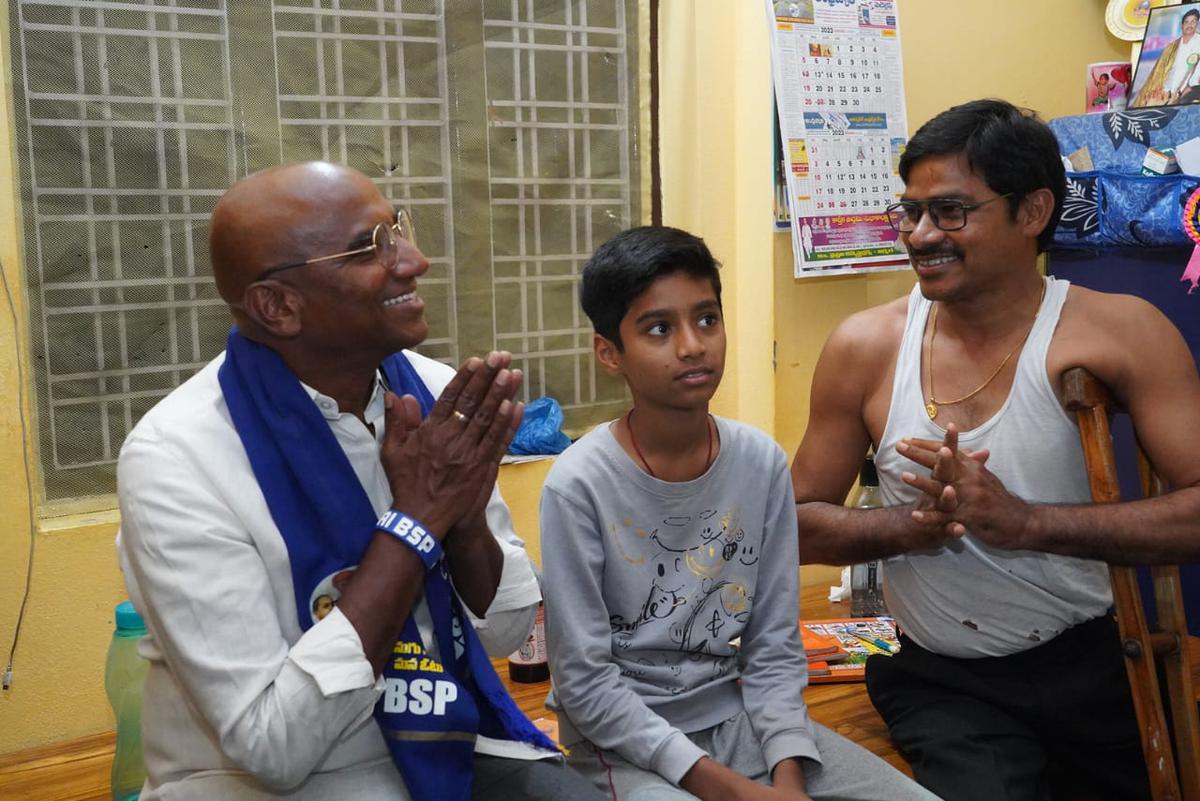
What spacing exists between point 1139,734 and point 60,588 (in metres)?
2.38

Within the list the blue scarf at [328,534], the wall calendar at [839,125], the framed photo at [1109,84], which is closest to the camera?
the blue scarf at [328,534]

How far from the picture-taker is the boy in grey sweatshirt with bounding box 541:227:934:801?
1.75 meters

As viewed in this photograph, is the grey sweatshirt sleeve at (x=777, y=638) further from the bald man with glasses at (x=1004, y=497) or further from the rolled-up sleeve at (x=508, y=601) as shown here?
the rolled-up sleeve at (x=508, y=601)

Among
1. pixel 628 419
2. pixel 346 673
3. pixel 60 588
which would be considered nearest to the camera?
pixel 346 673

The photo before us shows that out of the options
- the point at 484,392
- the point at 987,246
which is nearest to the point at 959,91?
the point at 987,246

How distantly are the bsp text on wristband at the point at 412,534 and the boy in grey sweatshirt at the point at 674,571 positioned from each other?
38 centimetres

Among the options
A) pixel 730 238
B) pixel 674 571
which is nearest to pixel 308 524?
pixel 674 571

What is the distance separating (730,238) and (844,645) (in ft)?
4.54

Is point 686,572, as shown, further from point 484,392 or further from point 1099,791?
point 1099,791

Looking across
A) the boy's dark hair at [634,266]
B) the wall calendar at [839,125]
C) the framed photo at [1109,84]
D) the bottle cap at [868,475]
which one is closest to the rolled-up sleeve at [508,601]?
the boy's dark hair at [634,266]

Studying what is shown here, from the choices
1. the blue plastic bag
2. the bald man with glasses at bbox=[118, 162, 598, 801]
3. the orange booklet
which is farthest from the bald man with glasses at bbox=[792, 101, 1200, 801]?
the blue plastic bag

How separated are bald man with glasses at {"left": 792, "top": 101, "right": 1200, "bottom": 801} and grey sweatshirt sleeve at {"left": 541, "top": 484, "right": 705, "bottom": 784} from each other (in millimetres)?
549

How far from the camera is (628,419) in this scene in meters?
1.93

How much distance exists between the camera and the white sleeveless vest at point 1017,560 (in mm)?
2066
